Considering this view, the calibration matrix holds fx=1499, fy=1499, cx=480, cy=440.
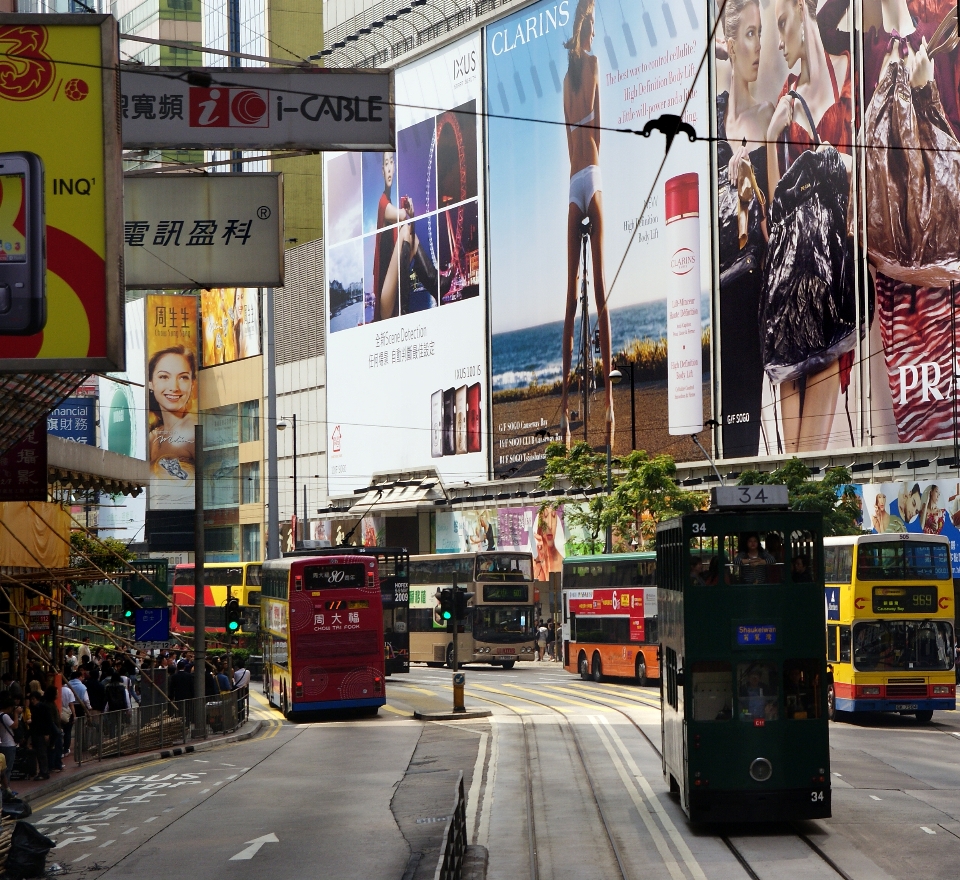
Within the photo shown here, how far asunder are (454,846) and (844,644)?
761 inches

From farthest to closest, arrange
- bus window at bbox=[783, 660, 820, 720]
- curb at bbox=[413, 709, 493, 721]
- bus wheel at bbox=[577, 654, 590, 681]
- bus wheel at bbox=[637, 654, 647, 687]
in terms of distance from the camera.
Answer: bus wheel at bbox=[577, 654, 590, 681]
bus wheel at bbox=[637, 654, 647, 687]
curb at bbox=[413, 709, 493, 721]
bus window at bbox=[783, 660, 820, 720]

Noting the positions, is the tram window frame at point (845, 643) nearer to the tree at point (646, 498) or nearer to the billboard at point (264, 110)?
the billboard at point (264, 110)

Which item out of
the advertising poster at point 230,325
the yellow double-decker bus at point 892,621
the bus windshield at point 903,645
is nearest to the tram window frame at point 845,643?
the yellow double-decker bus at point 892,621

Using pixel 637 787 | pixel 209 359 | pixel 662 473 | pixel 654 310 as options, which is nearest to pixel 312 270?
pixel 209 359

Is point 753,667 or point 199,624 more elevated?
point 753,667

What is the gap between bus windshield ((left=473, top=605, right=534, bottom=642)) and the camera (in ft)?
176

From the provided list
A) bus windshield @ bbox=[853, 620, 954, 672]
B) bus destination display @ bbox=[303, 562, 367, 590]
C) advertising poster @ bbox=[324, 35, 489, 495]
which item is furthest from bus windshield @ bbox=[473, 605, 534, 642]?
bus windshield @ bbox=[853, 620, 954, 672]

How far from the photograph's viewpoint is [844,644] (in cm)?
3088

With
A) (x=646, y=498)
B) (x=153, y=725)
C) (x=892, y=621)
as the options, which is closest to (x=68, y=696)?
(x=153, y=725)

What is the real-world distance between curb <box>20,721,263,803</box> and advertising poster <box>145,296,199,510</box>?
71448 mm

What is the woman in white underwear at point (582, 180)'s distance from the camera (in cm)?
6510

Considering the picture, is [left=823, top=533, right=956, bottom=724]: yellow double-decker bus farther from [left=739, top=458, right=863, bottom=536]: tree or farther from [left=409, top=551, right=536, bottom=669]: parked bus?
[left=409, top=551, right=536, bottom=669]: parked bus

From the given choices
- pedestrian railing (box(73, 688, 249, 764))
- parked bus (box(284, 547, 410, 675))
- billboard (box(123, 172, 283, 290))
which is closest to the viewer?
billboard (box(123, 172, 283, 290))

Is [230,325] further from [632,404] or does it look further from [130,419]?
[632,404]
